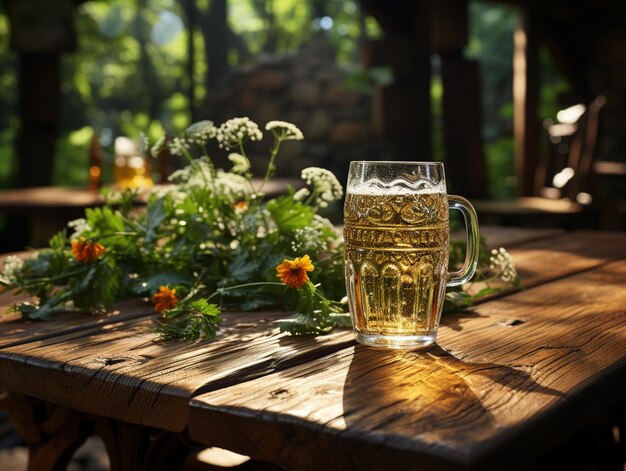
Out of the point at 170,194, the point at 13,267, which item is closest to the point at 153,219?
the point at 170,194

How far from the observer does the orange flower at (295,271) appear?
1498 millimetres

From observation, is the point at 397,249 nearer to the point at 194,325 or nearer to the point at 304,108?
the point at 194,325

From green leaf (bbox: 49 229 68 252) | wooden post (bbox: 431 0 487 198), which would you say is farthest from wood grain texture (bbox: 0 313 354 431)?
wooden post (bbox: 431 0 487 198)

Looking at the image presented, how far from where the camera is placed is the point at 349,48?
22156 millimetres

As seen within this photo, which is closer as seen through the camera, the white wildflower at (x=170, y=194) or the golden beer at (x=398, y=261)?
the golden beer at (x=398, y=261)

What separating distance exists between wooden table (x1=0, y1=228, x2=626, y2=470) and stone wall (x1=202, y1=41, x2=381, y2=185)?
898cm

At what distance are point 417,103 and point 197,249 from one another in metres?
4.89

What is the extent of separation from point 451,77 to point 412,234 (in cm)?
518

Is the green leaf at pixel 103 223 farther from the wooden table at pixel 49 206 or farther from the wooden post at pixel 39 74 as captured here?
the wooden post at pixel 39 74

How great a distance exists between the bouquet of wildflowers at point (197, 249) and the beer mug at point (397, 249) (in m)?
0.22

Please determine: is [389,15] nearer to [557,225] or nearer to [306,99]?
[557,225]

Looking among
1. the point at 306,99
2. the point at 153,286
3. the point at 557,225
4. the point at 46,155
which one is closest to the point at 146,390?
the point at 153,286

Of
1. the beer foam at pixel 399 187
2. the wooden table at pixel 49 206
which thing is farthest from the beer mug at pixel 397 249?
the wooden table at pixel 49 206

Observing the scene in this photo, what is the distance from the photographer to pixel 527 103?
6891 millimetres
